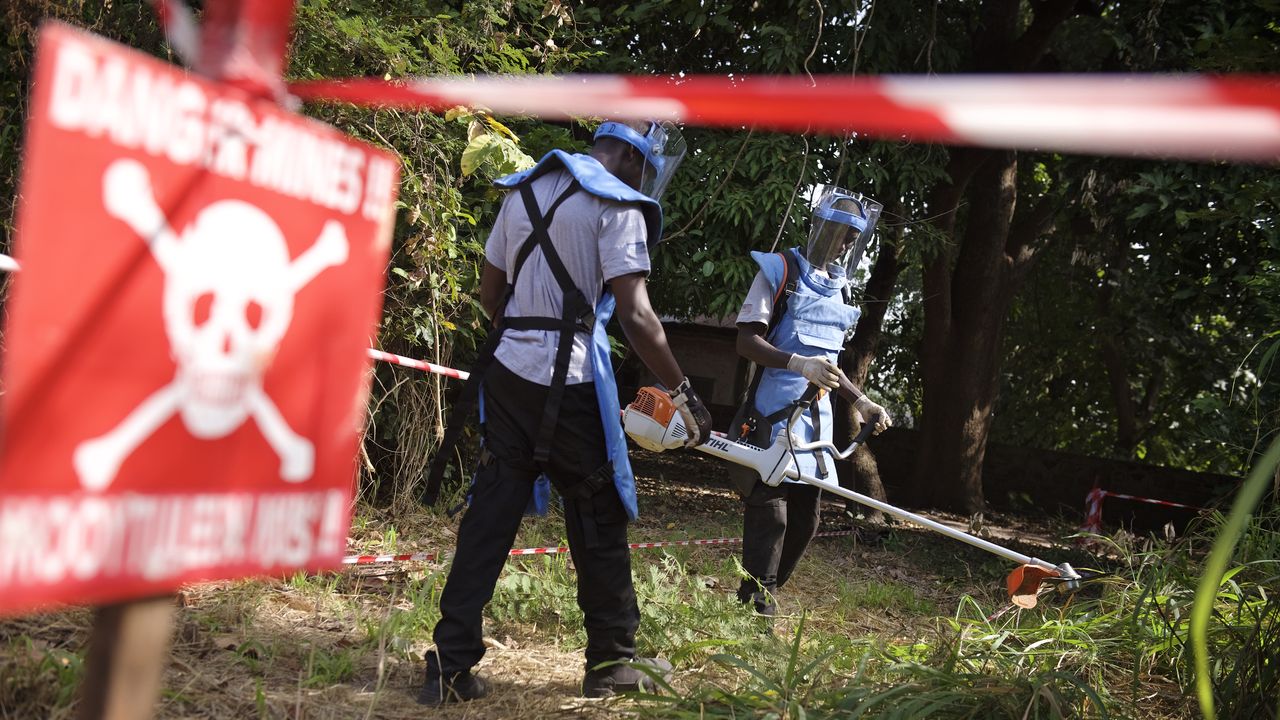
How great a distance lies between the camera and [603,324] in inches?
131

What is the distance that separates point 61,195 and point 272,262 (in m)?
0.23

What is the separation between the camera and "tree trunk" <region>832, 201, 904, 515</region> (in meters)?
9.06

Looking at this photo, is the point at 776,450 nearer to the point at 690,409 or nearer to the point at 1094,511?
the point at 690,409

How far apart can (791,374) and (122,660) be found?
11.8 ft

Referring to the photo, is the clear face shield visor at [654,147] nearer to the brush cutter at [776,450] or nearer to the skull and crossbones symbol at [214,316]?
the brush cutter at [776,450]

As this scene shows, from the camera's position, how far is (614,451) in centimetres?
320

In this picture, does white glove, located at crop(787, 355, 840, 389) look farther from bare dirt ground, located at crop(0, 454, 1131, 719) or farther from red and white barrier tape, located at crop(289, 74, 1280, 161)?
red and white barrier tape, located at crop(289, 74, 1280, 161)

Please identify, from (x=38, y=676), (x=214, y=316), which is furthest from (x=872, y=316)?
(x=214, y=316)

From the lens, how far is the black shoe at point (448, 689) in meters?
3.05

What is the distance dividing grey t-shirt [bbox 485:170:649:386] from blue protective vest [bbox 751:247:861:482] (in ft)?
4.56

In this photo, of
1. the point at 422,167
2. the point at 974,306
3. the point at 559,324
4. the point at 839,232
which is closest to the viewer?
the point at 559,324

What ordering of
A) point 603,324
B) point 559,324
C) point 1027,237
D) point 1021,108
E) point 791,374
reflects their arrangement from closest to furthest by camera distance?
point 1021,108 → point 559,324 → point 603,324 → point 791,374 → point 1027,237

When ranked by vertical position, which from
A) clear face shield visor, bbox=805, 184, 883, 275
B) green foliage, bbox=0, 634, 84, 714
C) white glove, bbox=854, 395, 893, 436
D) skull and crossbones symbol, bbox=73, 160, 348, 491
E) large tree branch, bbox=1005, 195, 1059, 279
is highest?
large tree branch, bbox=1005, 195, 1059, 279

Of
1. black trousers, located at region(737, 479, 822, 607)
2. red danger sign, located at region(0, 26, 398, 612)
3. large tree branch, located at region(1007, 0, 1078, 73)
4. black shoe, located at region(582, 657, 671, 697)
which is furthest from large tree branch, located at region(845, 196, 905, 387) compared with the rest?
red danger sign, located at region(0, 26, 398, 612)
